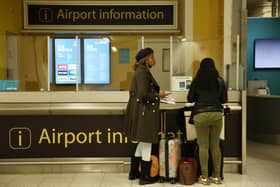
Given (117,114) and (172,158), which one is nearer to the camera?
(172,158)

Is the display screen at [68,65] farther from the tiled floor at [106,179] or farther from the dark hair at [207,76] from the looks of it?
A: the dark hair at [207,76]

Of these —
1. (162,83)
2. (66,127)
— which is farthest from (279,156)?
(66,127)

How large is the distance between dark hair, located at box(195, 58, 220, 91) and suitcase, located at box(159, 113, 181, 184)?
736mm

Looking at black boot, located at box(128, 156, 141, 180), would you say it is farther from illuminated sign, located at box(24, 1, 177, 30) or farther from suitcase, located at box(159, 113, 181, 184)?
illuminated sign, located at box(24, 1, 177, 30)

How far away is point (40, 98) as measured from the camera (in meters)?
4.61

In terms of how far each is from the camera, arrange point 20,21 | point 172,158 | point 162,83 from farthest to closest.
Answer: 1. point 20,21
2. point 162,83
3. point 172,158

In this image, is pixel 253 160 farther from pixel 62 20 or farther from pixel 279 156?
pixel 62 20

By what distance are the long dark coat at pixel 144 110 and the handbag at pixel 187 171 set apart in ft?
1.46

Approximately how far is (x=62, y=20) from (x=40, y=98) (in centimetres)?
304

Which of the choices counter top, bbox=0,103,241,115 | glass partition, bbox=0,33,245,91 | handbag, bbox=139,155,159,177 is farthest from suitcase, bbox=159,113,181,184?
glass partition, bbox=0,33,245,91

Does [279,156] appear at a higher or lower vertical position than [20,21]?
lower

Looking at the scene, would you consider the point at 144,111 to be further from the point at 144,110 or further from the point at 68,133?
the point at 68,133

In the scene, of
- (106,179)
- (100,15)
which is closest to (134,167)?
(106,179)

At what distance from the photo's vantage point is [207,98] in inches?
161
